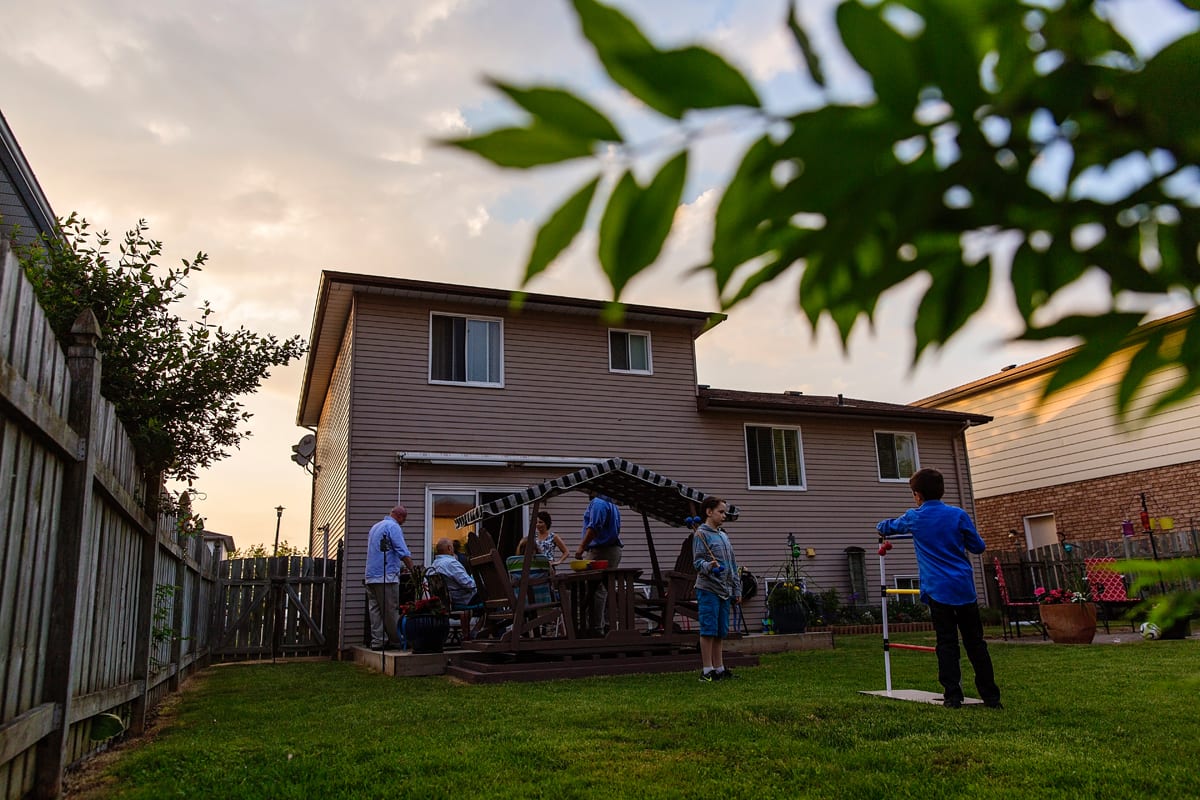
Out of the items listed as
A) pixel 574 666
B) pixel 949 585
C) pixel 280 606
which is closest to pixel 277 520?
pixel 280 606

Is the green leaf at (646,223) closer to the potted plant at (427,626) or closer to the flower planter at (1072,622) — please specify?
the potted plant at (427,626)

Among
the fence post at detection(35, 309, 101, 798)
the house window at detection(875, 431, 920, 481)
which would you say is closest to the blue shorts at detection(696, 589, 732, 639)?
the fence post at detection(35, 309, 101, 798)

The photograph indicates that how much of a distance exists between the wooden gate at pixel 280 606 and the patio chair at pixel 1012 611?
10.1m

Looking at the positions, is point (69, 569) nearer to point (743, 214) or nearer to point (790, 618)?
point (743, 214)

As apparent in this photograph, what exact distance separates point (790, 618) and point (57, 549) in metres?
11.3

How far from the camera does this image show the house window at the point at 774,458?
1733 cm

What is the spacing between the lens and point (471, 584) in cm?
1132

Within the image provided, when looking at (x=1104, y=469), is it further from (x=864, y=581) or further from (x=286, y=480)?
(x=286, y=480)

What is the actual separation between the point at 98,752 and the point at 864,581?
585 inches

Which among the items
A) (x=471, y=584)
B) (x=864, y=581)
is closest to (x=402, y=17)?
(x=471, y=584)

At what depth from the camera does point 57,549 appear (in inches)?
146

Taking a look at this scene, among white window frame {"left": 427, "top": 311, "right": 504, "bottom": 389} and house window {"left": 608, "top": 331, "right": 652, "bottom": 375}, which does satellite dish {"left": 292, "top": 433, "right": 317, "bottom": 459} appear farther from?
house window {"left": 608, "top": 331, "right": 652, "bottom": 375}

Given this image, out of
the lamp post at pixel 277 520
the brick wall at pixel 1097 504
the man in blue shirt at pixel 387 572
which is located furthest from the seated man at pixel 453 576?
the brick wall at pixel 1097 504

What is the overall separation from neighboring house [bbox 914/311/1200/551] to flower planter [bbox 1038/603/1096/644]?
5.03m
